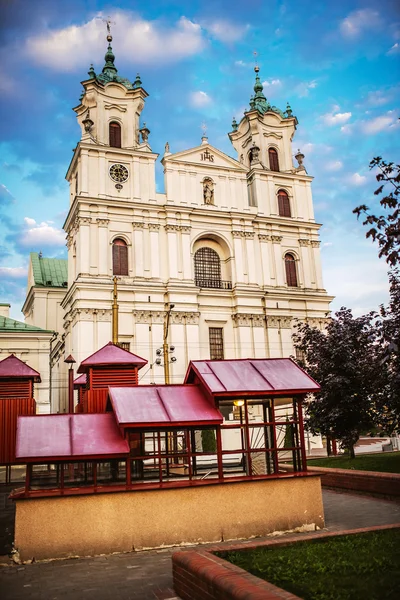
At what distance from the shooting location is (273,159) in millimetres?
53719

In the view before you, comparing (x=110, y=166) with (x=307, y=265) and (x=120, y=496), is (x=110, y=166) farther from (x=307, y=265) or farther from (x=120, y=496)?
(x=120, y=496)

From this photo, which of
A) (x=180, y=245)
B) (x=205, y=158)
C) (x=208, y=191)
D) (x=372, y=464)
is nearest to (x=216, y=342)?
(x=180, y=245)

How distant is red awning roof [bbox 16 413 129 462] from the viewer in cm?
1177

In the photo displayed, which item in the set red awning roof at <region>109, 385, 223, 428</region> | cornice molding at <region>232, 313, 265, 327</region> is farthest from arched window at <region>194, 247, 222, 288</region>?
red awning roof at <region>109, 385, 223, 428</region>

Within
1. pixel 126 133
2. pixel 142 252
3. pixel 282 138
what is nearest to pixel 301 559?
pixel 142 252

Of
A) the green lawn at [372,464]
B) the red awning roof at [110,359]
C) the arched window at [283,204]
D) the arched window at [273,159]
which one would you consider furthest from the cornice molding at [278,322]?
the red awning roof at [110,359]

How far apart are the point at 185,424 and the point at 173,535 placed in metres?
2.32

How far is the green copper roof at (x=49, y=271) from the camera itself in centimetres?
6197

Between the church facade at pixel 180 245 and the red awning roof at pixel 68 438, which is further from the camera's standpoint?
the church facade at pixel 180 245

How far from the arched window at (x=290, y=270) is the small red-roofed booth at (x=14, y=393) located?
102ft

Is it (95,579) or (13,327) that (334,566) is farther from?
(13,327)

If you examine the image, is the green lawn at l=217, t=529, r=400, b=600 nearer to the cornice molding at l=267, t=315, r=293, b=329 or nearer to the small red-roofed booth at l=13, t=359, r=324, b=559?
the small red-roofed booth at l=13, t=359, r=324, b=559

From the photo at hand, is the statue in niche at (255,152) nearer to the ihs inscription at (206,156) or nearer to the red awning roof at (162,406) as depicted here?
the ihs inscription at (206,156)

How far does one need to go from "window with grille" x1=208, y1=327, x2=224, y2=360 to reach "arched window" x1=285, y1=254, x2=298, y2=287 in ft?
27.7
